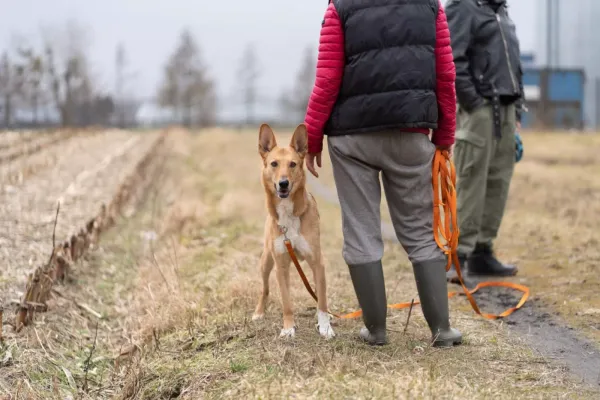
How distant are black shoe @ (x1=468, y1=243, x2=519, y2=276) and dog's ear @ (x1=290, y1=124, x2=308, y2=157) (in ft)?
9.00

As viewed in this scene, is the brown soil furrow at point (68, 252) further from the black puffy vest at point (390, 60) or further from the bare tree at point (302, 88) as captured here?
the bare tree at point (302, 88)

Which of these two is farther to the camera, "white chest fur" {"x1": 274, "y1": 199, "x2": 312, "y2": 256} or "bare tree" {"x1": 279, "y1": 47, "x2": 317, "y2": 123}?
"bare tree" {"x1": 279, "y1": 47, "x2": 317, "y2": 123}

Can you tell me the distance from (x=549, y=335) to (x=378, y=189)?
1.57 m

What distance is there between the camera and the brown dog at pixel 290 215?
15.0 ft

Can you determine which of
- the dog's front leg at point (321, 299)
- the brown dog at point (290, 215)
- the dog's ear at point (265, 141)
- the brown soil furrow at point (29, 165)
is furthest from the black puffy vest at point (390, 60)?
the brown soil furrow at point (29, 165)

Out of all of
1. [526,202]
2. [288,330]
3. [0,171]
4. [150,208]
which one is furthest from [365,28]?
[0,171]

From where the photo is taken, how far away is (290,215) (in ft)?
15.3

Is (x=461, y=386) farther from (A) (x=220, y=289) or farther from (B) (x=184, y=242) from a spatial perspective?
(B) (x=184, y=242)

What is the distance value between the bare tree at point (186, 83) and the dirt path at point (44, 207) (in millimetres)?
56554

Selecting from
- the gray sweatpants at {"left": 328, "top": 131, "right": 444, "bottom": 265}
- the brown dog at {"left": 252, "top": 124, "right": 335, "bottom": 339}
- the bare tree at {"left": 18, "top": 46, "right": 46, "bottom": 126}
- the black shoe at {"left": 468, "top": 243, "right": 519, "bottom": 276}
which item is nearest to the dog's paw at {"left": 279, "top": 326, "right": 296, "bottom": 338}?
the brown dog at {"left": 252, "top": 124, "right": 335, "bottom": 339}

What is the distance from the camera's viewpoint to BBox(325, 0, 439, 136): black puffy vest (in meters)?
4.15

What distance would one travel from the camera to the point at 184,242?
8844 mm

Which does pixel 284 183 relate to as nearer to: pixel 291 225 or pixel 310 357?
pixel 291 225

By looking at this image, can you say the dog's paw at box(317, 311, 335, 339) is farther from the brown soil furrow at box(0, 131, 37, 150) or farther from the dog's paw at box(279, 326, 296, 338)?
the brown soil furrow at box(0, 131, 37, 150)
